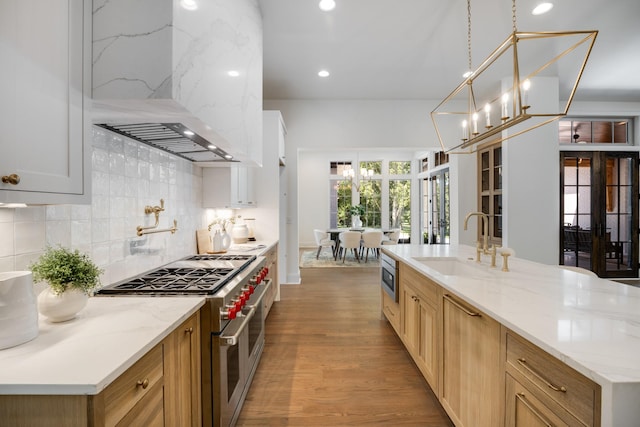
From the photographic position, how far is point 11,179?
83 centimetres

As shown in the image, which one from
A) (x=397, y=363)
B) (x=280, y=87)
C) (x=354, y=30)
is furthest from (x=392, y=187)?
(x=397, y=363)

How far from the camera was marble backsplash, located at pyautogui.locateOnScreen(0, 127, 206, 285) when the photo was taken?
4.00ft

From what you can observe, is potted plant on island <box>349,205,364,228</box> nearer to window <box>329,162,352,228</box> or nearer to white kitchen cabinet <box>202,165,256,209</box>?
window <box>329,162,352,228</box>

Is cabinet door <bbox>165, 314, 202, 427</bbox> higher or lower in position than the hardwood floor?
higher

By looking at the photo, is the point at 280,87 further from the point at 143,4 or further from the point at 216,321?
the point at 216,321

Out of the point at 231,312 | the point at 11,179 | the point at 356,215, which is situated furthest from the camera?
the point at 356,215

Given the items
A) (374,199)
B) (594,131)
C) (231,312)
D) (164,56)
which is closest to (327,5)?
(164,56)

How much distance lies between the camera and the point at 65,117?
1.04 meters

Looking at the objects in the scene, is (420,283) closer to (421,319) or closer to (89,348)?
(421,319)

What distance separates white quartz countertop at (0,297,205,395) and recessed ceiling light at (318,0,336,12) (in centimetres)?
288

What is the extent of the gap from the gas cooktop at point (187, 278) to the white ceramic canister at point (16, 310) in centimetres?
57

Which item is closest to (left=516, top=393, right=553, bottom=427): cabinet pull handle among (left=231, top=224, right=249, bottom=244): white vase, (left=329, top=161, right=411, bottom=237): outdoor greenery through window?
(left=231, top=224, right=249, bottom=244): white vase

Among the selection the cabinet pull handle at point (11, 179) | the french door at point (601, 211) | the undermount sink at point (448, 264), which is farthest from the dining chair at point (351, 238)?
the cabinet pull handle at point (11, 179)

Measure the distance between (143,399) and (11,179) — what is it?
780 millimetres
